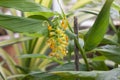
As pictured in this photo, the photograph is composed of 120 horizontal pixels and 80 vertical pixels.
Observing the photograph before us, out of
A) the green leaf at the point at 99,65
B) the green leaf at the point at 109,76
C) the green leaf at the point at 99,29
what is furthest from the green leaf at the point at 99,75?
the green leaf at the point at 99,65

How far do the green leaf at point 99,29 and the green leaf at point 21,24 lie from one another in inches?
4.0

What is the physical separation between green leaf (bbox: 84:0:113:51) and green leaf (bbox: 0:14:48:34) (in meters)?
0.10

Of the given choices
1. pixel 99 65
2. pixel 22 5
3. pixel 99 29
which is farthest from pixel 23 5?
pixel 99 65

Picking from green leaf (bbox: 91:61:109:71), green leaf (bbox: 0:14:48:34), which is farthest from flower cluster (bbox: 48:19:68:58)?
green leaf (bbox: 91:61:109:71)

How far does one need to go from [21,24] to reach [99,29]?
0.15 meters

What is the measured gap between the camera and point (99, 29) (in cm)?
50

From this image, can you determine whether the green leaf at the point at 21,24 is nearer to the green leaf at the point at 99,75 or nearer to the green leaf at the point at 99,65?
the green leaf at the point at 99,75

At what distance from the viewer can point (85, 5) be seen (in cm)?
102

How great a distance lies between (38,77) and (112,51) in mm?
168

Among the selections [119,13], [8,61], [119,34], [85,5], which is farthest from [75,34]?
[8,61]

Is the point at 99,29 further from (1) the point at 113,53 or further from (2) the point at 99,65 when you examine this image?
(2) the point at 99,65

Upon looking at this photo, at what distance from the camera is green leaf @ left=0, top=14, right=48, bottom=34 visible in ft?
1.49

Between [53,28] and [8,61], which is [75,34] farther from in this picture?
[8,61]

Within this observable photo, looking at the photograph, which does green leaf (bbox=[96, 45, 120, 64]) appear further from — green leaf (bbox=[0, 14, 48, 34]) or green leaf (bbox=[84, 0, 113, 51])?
green leaf (bbox=[0, 14, 48, 34])
